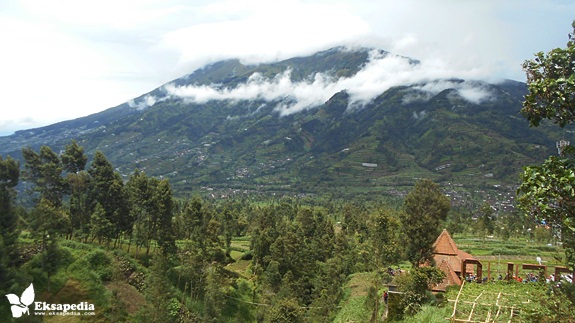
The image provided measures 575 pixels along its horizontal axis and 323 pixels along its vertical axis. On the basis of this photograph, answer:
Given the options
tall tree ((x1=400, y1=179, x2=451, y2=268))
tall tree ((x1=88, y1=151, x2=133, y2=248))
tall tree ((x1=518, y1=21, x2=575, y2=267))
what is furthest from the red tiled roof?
tall tree ((x1=88, y1=151, x2=133, y2=248))

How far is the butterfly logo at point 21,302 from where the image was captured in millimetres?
23269

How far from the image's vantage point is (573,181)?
6.75 metres

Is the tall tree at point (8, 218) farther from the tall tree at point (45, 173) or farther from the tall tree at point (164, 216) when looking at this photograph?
the tall tree at point (164, 216)

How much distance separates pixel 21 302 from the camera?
2398 cm

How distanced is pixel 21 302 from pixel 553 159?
30894 mm

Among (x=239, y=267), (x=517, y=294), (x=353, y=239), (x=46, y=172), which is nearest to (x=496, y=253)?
(x=353, y=239)

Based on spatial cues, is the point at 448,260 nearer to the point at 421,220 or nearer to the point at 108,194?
the point at 421,220

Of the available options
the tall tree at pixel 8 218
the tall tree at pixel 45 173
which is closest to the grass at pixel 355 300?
the tall tree at pixel 8 218

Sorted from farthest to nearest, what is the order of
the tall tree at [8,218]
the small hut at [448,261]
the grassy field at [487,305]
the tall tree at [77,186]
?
the tall tree at [77,186], the small hut at [448,261], the tall tree at [8,218], the grassy field at [487,305]

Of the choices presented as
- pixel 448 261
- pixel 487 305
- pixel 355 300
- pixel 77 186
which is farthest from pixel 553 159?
pixel 77 186

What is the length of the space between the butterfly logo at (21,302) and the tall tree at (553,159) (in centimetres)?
2932

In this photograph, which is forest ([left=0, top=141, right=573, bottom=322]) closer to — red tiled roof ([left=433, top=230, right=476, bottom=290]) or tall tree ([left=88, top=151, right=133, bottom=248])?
tall tree ([left=88, top=151, right=133, bottom=248])

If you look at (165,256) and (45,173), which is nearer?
(45,173)

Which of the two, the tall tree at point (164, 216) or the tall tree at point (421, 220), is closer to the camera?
the tall tree at point (421, 220)
